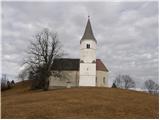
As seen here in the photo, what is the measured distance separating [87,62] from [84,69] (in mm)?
1606

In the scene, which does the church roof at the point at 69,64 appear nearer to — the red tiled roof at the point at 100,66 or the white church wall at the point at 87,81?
the red tiled roof at the point at 100,66

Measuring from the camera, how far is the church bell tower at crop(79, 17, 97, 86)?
5428 centimetres

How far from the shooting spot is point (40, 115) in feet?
62.0

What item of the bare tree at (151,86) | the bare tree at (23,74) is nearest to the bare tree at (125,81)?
the bare tree at (151,86)

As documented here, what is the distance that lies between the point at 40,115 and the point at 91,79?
3578cm

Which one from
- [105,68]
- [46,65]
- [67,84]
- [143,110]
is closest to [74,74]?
[67,84]

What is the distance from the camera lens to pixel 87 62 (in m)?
54.5

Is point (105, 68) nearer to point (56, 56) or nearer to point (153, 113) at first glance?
point (56, 56)

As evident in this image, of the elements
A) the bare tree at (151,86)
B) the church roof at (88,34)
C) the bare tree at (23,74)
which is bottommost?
the bare tree at (151,86)

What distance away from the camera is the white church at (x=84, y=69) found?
54.4 m

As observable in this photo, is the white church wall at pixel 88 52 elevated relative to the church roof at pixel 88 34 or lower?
lower

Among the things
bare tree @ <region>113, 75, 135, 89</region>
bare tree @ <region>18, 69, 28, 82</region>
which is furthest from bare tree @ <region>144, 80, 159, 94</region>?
bare tree @ <region>18, 69, 28, 82</region>

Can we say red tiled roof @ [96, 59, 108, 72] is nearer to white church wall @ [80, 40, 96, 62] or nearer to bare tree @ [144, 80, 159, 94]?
white church wall @ [80, 40, 96, 62]

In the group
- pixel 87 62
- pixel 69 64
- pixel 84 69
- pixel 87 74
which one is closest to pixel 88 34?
pixel 87 62
